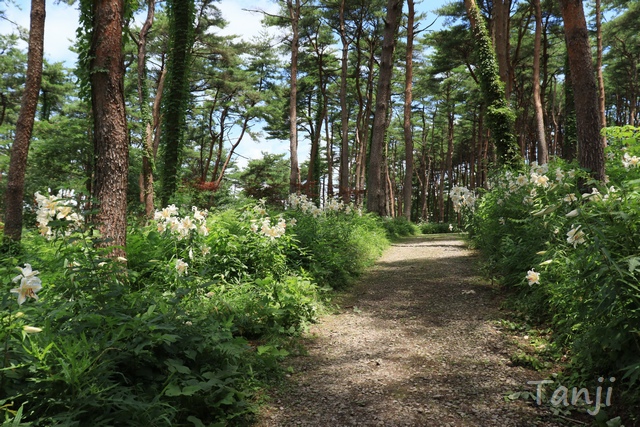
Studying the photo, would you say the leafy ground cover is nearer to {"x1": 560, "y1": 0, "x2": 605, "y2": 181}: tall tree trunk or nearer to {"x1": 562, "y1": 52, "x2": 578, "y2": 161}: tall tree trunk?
{"x1": 560, "y1": 0, "x2": 605, "y2": 181}: tall tree trunk

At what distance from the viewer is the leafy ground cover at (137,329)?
1612 millimetres

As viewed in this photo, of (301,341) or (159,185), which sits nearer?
(301,341)

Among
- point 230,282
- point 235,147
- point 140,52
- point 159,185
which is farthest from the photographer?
point 235,147

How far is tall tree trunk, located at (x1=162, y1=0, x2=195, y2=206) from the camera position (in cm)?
812

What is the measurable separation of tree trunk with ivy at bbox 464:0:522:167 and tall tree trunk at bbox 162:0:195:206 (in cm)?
802

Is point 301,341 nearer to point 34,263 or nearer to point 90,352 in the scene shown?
point 90,352

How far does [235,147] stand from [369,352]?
2521 cm

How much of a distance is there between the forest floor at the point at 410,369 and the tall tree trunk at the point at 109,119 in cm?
226

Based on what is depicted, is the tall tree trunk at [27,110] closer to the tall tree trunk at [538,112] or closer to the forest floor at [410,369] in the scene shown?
the forest floor at [410,369]

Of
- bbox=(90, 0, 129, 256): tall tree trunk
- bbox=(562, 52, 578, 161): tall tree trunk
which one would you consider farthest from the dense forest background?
bbox=(90, 0, 129, 256): tall tree trunk

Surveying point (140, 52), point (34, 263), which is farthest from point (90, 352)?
point (140, 52)

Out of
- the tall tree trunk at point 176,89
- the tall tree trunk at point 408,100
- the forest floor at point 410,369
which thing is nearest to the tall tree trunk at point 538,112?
the tall tree trunk at point 408,100

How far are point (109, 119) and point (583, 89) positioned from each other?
562cm

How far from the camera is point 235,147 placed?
26.9 metres
